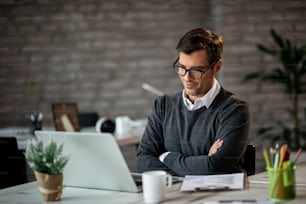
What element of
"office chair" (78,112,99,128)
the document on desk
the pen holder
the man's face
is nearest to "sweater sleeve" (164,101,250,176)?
the man's face

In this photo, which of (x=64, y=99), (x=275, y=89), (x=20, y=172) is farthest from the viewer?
(x=64, y=99)

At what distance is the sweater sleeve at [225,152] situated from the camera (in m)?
1.81

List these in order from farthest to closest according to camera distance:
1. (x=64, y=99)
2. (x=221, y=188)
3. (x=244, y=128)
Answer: (x=64, y=99) < (x=244, y=128) < (x=221, y=188)

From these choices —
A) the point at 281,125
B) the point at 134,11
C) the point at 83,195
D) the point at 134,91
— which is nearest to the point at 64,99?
the point at 134,91

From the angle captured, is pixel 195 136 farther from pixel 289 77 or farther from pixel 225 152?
pixel 289 77

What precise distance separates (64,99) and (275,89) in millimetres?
1636

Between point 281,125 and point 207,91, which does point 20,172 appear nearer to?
point 207,91

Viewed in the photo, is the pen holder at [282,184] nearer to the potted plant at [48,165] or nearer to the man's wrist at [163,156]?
the potted plant at [48,165]

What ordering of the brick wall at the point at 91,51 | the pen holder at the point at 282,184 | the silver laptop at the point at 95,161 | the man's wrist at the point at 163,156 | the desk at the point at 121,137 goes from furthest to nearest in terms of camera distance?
1. the brick wall at the point at 91,51
2. the desk at the point at 121,137
3. the man's wrist at the point at 163,156
4. the silver laptop at the point at 95,161
5. the pen holder at the point at 282,184

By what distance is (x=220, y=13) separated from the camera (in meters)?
4.03

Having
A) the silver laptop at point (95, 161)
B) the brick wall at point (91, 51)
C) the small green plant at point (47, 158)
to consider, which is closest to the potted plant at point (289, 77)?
the brick wall at point (91, 51)

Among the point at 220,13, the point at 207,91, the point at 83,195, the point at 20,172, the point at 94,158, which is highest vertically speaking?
the point at 220,13

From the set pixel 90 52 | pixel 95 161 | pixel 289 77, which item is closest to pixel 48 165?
pixel 95 161

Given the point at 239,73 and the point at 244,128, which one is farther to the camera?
the point at 239,73
